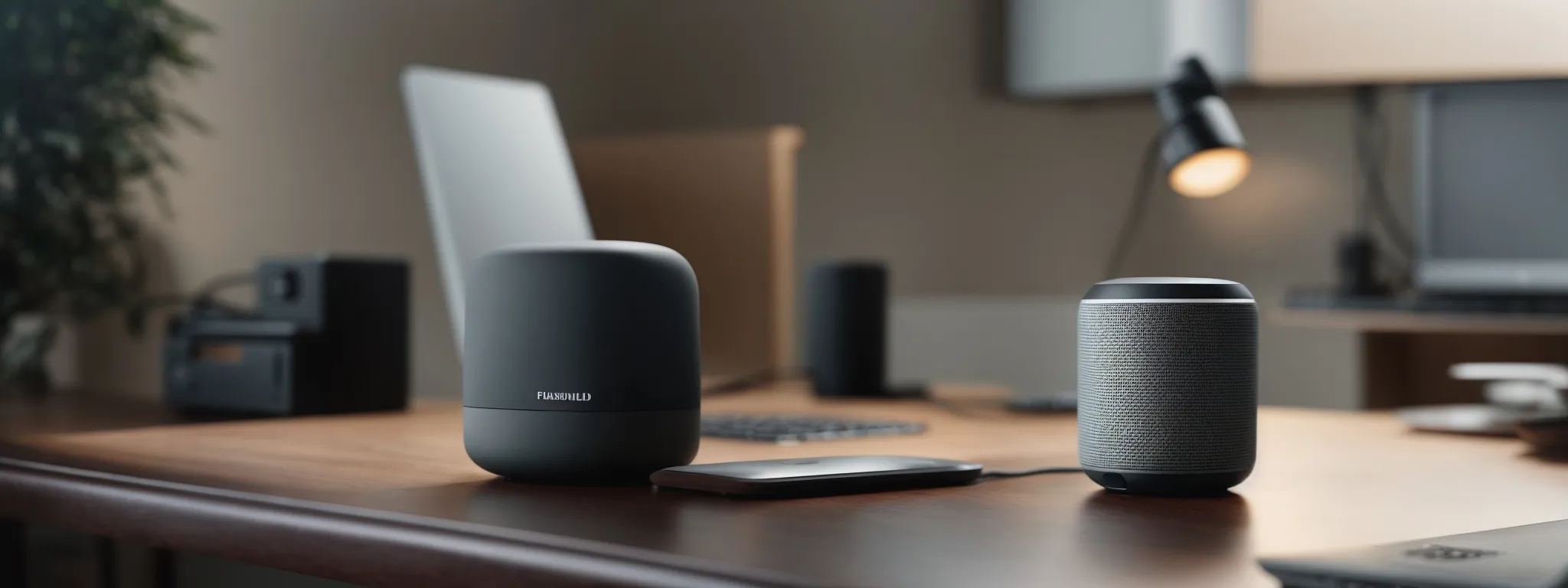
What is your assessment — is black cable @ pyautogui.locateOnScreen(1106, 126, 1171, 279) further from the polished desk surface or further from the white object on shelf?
the polished desk surface

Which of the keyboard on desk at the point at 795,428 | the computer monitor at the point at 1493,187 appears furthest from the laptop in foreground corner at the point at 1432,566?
the computer monitor at the point at 1493,187

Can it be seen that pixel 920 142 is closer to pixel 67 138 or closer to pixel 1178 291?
pixel 67 138

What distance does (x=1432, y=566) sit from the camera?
0.40 meters

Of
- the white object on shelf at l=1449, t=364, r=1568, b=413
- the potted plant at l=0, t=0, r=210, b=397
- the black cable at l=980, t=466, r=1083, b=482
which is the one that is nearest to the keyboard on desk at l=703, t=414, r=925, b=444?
the black cable at l=980, t=466, r=1083, b=482

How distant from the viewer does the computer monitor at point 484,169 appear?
1259mm

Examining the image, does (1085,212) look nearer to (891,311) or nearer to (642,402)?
(891,311)

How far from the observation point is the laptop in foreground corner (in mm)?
382

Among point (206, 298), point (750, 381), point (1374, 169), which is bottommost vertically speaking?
point (750, 381)

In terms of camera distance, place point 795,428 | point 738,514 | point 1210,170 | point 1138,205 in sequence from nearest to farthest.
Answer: point 738,514 → point 795,428 → point 1210,170 → point 1138,205

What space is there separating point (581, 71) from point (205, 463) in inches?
90.6

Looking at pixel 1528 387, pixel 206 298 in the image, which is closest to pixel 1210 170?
pixel 1528 387

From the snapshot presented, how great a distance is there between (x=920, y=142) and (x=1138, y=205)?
52 cm

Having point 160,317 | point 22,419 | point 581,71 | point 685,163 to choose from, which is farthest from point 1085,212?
point 22,419

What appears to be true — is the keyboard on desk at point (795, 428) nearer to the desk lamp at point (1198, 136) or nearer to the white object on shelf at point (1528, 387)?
the desk lamp at point (1198, 136)
